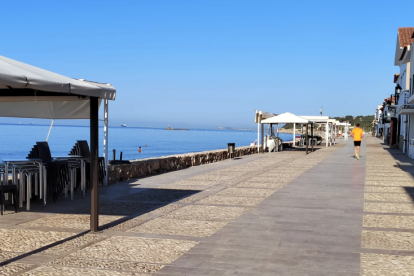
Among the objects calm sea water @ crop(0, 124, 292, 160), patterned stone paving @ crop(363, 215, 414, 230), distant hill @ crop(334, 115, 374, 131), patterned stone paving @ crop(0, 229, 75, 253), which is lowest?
calm sea water @ crop(0, 124, 292, 160)

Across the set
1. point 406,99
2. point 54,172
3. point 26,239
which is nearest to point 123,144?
point 406,99

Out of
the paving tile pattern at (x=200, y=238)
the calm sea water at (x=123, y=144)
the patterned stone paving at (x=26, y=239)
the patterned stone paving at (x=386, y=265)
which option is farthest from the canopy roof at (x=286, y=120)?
the patterned stone paving at (x=386, y=265)

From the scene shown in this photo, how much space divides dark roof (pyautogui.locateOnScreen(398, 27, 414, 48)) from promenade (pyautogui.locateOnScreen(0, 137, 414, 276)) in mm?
23567

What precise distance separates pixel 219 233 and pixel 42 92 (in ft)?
12.3

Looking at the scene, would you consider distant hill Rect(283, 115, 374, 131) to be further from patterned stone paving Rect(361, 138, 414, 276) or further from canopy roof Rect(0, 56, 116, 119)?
canopy roof Rect(0, 56, 116, 119)

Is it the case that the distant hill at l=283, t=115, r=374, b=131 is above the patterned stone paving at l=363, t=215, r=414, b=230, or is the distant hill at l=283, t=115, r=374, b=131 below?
above

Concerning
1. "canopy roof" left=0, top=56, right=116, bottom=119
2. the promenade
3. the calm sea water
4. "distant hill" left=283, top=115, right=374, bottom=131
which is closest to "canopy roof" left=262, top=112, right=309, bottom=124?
the calm sea water

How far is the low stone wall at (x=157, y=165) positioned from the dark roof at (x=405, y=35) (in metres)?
18.2

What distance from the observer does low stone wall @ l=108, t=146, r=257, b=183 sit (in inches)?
476

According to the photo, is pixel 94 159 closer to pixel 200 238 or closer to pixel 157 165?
pixel 200 238

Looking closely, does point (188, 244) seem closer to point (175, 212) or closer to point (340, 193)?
point (175, 212)

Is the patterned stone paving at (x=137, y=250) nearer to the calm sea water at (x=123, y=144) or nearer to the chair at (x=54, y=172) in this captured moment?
the chair at (x=54, y=172)

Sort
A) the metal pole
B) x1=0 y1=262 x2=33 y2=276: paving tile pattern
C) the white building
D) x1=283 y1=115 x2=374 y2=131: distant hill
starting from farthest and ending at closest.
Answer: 1. x1=283 y1=115 x2=374 y2=131: distant hill
2. the white building
3. the metal pole
4. x1=0 y1=262 x2=33 y2=276: paving tile pattern

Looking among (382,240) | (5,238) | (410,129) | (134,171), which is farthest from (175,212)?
(410,129)
